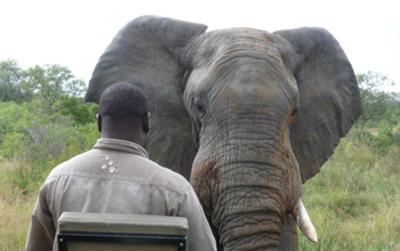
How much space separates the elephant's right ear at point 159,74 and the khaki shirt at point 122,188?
202 cm

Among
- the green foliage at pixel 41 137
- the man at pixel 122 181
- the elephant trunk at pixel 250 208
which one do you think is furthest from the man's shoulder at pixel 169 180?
the green foliage at pixel 41 137

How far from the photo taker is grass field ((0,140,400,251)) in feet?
21.7

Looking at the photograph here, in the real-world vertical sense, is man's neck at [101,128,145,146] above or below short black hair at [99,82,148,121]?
below

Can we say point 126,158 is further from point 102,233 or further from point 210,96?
point 210,96

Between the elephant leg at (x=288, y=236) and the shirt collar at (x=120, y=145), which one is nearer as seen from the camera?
the shirt collar at (x=120, y=145)

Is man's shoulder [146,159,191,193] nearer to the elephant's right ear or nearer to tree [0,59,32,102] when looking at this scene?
the elephant's right ear

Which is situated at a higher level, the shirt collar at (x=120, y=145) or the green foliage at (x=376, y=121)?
the shirt collar at (x=120, y=145)

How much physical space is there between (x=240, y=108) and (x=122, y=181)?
4.63ft

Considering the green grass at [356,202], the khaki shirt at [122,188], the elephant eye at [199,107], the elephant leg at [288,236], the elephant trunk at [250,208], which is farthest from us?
the green grass at [356,202]

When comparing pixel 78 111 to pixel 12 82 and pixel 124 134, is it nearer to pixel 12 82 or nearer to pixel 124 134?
pixel 124 134

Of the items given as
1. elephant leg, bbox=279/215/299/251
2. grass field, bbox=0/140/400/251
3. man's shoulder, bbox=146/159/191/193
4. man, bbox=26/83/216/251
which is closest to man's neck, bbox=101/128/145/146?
man, bbox=26/83/216/251

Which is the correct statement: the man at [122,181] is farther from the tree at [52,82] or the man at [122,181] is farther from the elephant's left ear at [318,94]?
the tree at [52,82]

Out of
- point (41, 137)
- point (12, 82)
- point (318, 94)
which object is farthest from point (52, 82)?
point (318, 94)

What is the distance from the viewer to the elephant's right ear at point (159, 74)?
177 inches
